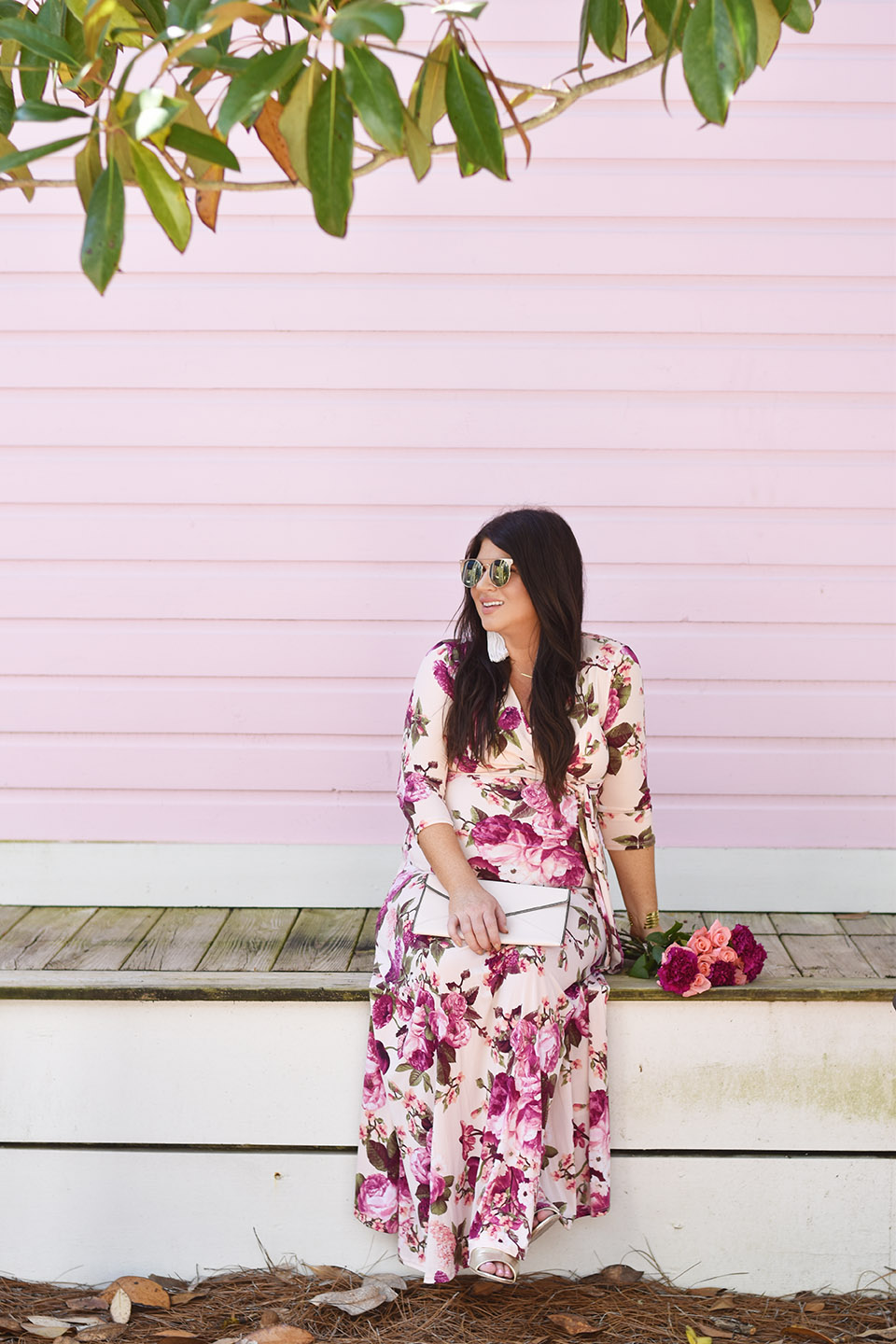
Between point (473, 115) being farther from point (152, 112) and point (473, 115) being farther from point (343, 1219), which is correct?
point (343, 1219)

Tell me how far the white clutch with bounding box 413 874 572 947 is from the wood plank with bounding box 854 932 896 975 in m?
0.75

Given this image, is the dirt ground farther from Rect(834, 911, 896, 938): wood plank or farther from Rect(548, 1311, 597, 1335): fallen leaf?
Rect(834, 911, 896, 938): wood plank

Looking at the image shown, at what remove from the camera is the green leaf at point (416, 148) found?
51.1 inches

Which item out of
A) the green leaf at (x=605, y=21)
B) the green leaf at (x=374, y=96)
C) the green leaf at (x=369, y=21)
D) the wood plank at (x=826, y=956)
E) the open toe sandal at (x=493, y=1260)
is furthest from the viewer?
the wood plank at (x=826, y=956)

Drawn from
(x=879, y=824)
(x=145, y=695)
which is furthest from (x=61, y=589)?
(x=879, y=824)

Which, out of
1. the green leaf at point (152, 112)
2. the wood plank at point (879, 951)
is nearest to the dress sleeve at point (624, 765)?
the wood plank at point (879, 951)

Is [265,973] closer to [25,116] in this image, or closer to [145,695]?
[145,695]

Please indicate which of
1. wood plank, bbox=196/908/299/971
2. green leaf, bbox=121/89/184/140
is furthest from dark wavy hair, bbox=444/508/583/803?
green leaf, bbox=121/89/184/140

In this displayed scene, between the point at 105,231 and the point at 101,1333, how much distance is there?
207 cm

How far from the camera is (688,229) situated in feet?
10.4

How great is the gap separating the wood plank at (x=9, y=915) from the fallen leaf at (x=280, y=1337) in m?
1.17

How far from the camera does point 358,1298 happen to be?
246 cm

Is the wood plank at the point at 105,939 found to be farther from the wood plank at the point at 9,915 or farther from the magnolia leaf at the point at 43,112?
the magnolia leaf at the point at 43,112

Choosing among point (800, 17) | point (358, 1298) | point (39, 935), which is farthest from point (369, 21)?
point (39, 935)
